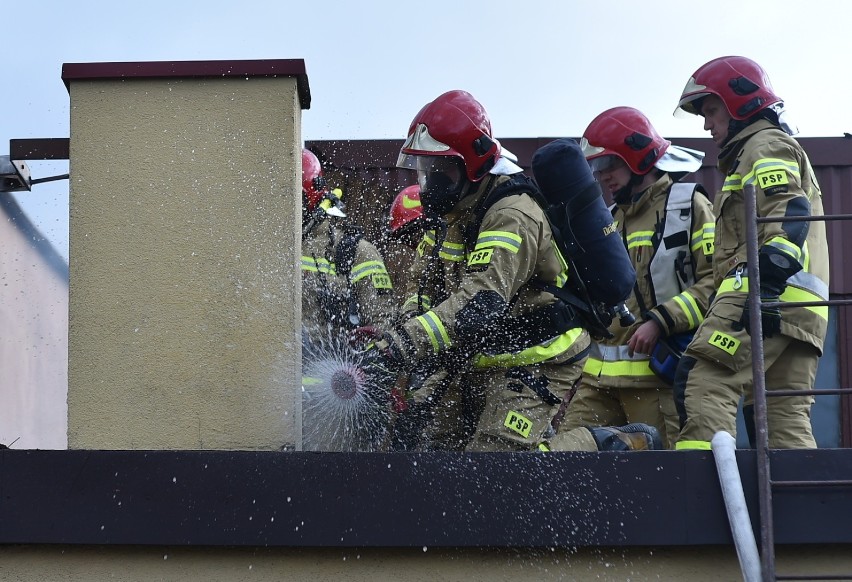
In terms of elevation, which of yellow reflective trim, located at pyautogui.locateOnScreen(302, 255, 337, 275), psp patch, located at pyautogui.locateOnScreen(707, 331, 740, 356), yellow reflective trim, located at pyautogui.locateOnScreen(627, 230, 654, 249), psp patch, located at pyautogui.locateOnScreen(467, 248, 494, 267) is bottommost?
yellow reflective trim, located at pyautogui.locateOnScreen(302, 255, 337, 275)

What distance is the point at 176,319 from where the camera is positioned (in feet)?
10.5

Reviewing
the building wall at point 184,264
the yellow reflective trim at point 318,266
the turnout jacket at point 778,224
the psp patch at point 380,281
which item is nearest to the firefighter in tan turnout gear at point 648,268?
the turnout jacket at point 778,224

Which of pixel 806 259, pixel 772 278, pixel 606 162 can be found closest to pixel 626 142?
pixel 606 162

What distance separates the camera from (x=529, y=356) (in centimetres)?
416

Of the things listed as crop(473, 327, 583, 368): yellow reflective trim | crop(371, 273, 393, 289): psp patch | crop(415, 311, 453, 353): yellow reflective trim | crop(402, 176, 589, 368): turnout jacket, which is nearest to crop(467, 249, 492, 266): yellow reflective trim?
crop(402, 176, 589, 368): turnout jacket

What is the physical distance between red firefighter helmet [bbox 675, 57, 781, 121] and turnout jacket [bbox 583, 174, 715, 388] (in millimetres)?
522

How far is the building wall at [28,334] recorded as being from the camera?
7832 mm

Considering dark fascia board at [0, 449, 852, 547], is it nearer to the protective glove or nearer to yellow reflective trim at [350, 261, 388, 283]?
the protective glove

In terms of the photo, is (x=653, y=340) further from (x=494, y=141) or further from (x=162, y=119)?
(x=162, y=119)

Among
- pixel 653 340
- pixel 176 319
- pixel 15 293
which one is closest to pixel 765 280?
pixel 653 340

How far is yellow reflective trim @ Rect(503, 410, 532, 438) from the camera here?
400 centimetres

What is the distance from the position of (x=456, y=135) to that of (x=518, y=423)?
1.27 meters

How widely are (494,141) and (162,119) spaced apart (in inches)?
64.0

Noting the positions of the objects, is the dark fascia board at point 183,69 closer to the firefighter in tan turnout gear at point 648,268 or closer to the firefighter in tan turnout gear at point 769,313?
the firefighter in tan turnout gear at point 769,313
